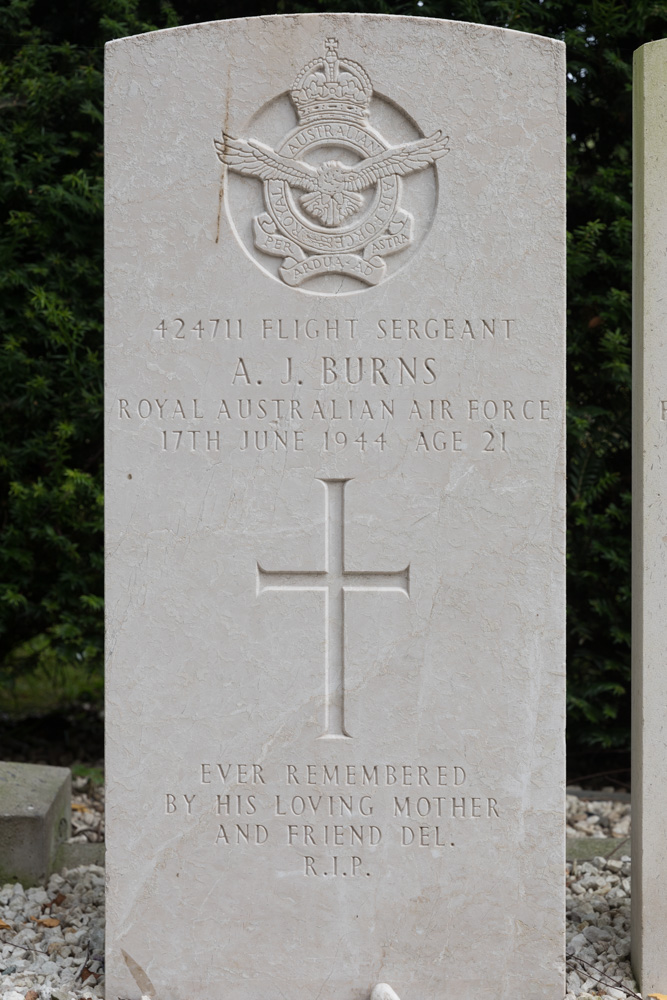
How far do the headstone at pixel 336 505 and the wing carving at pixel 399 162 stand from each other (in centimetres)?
1

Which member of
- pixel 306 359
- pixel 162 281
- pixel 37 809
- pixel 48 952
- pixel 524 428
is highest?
pixel 162 281

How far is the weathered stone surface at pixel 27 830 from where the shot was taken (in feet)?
12.4

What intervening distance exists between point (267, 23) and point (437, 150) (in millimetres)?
624

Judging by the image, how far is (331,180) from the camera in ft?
10.1

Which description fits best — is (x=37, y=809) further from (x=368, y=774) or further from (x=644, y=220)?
(x=644, y=220)

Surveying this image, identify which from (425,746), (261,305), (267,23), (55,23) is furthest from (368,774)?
(55,23)

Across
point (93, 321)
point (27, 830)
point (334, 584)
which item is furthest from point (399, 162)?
point (27, 830)

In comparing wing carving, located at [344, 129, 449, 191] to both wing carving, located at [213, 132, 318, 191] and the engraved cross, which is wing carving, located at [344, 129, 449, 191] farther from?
the engraved cross

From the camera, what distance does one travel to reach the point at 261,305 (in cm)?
307

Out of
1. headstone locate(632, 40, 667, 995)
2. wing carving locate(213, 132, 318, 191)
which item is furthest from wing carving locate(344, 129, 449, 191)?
headstone locate(632, 40, 667, 995)

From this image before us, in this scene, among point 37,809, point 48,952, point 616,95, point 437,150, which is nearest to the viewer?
point 437,150

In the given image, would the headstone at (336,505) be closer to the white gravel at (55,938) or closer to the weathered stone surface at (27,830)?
the white gravel at (55,938)

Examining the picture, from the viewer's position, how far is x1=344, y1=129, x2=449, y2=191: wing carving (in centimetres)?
303

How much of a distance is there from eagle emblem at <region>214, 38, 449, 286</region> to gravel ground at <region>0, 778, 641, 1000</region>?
7.33ft
